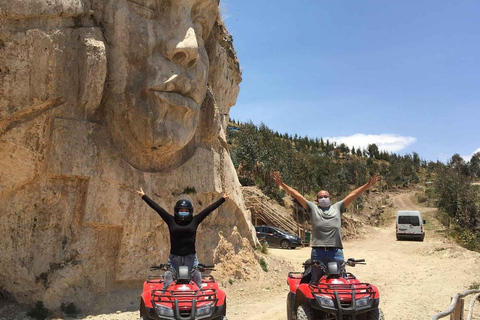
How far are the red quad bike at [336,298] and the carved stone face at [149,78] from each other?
15.9ft

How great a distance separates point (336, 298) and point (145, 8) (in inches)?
293

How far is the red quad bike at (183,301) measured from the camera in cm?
447

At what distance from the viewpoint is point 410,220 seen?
25000mm

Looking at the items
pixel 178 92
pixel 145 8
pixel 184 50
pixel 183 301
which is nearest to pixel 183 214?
pixel 183 301

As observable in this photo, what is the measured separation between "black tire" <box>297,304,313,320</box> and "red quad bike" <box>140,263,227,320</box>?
102 centimetres

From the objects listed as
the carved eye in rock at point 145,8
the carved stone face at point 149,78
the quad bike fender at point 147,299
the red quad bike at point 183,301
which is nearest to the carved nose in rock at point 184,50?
the carved stone face at point 149,78

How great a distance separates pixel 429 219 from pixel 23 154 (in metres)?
35.7

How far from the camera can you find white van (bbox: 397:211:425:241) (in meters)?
24.7

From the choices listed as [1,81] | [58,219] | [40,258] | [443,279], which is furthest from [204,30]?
[443,279]

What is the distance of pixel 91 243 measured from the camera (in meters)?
8.20

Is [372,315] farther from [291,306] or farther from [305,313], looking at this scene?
[291,306]

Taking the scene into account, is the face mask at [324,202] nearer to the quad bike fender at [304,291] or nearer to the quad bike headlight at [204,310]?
the quad bike fender at [304,291]

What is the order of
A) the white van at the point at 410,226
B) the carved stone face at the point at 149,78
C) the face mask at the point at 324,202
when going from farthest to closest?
the white van at the point at 410,226 → the carved stone face at the point at 149,78 → the face mask at the point at 324,202

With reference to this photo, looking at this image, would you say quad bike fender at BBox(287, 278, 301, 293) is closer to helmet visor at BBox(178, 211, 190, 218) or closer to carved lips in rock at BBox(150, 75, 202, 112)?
helmet visor at BBox(178, 211, 190, 218)
